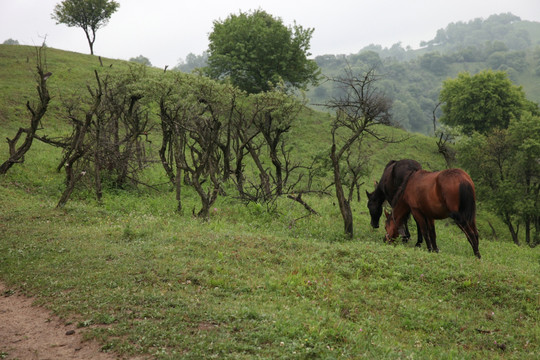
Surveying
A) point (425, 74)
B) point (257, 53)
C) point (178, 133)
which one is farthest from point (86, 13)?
point (425, 74)

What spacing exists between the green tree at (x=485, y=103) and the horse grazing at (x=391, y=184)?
125 feet

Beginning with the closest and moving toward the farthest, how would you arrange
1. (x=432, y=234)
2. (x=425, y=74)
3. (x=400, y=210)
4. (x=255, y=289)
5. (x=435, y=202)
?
(x=255, y=289) → (x=435, y=202) → (x=432, y=234) → (x=400, y=210) → (x=425, y=74)

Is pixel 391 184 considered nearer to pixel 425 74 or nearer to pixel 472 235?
pixel 472 235

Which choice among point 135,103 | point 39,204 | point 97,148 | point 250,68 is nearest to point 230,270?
point 39,204

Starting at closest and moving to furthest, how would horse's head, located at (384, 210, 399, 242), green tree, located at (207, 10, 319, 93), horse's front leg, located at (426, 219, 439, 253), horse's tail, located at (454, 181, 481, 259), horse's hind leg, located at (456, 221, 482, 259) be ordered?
horse's tail, located at (454, 181, 481, 259) < horse's hind leg, located at (456, 221, 482, 259) < horse's front leg, located at (426, 219, 439, 253) < horse's head, located at (384, 210, 399, 242) < green tree, located at (207, 10, 319, 93)

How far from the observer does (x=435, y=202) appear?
1427cm

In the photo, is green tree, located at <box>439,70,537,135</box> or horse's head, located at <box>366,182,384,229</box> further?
green tree, located at <box>439,70,537,135</box>

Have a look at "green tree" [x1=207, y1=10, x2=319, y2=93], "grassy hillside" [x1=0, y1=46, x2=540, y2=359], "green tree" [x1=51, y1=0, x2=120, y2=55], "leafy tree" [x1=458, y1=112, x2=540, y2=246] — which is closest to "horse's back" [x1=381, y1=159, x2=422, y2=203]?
"grassy hillside" [x1=0, y1=46, x2=540, y2=359]

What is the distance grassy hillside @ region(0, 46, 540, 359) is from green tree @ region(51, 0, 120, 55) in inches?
2030

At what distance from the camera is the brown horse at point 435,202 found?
1359 centimetres

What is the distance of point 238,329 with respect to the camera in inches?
293

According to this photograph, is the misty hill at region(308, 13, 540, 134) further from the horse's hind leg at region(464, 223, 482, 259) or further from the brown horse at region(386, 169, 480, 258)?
the horse's hind leg at region(464, 223, 482, 259)

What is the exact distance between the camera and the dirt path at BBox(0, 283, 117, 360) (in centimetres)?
686

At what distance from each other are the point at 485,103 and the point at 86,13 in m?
57.2
